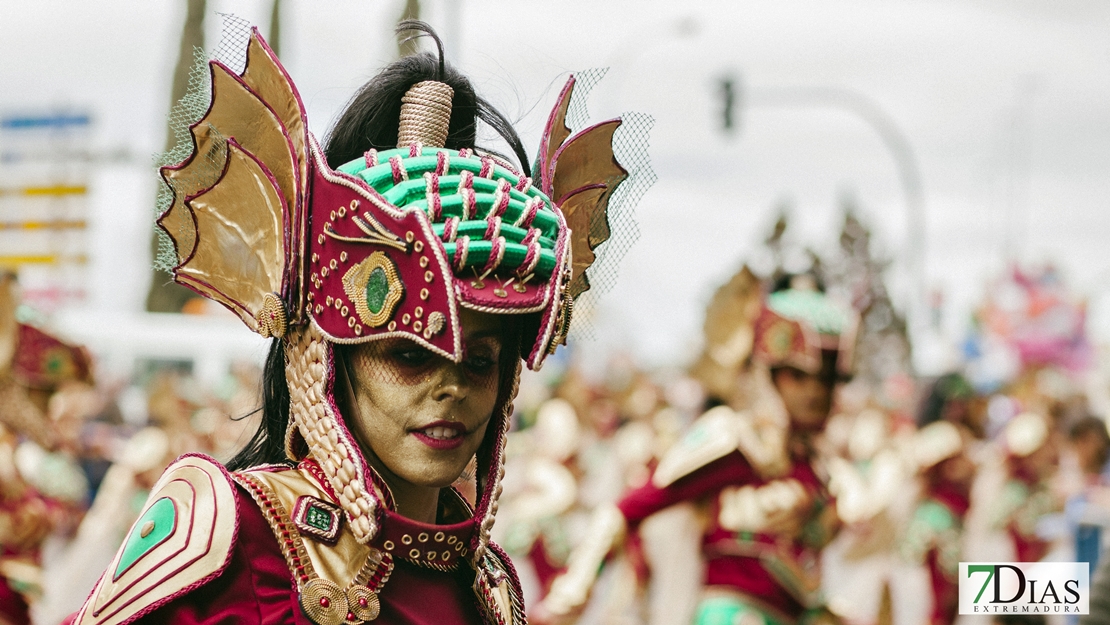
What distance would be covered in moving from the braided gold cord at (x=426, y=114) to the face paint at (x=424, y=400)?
1.53 ft

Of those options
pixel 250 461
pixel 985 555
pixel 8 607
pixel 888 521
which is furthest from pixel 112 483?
pixel 250 461

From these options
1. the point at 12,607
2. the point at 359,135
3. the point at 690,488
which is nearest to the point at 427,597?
the point at 359,135

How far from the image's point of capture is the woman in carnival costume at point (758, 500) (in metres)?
5.73

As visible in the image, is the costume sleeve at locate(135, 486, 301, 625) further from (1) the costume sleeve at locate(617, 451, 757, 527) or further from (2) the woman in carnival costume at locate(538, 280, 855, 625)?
(1) the costume sleeve at locate(617, 451, 757, 527)

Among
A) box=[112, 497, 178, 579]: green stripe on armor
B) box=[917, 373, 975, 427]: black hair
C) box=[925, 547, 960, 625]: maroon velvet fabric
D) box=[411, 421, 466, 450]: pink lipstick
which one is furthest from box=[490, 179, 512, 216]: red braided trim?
box=[917, 373, 975, 427]: black hair

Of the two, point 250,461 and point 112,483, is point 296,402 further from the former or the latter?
point 112,483

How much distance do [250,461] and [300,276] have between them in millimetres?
498

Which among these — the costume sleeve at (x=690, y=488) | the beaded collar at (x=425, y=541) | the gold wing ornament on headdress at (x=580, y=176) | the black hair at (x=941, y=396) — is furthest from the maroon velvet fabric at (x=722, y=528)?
the black hair at (x=941, y=396)

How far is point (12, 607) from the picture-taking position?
4945 millimetres

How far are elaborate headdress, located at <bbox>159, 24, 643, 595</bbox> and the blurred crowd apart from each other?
416 millimetres

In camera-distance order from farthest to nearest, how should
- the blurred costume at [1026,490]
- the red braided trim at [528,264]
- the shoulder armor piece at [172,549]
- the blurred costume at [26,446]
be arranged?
the blurred costume at [1026,490], the blurred costume at [26,446], the red braided trim at [528,264], the shoulder armor piece at [172,549]

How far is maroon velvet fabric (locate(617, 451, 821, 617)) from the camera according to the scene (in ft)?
18.9

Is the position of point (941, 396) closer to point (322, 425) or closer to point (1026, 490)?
point (1026, 490)

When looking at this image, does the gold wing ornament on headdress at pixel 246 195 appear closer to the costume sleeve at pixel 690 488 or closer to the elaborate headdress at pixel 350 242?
the elaborate headdress at pixel 350 242
